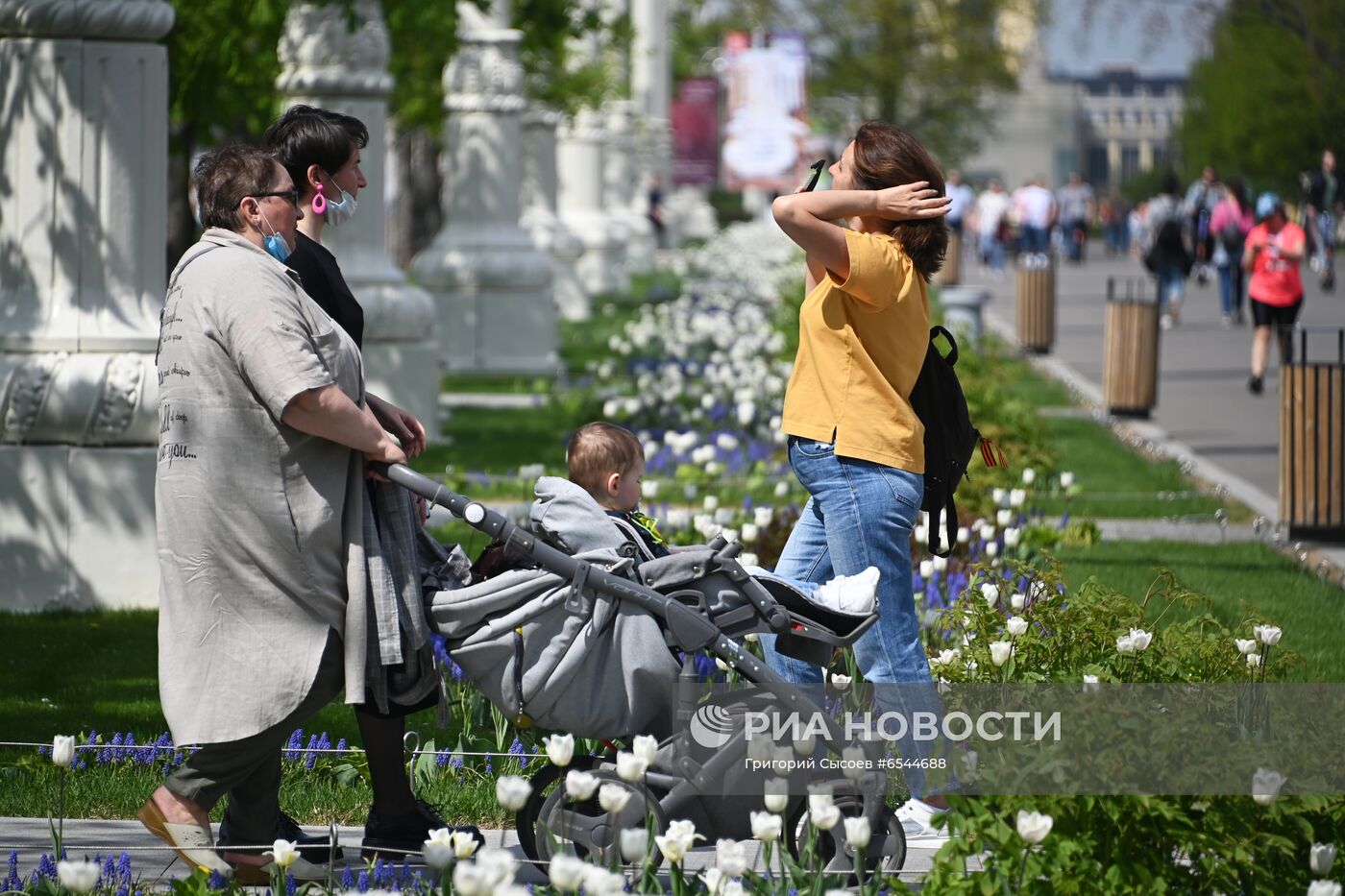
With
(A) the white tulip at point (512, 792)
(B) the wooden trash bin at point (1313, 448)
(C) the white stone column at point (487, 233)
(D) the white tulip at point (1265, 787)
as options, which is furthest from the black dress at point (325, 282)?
(C) the white stone column at point (487, 233)

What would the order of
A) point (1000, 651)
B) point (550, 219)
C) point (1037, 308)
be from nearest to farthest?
point (1000, 651), point (1037, 308), point (550, 219)

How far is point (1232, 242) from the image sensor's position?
90.4ft

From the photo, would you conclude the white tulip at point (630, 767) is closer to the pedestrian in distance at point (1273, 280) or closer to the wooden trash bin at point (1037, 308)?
the pedestrian in distance at point (1273, 280)

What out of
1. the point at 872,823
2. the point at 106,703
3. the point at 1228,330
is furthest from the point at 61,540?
the point at 1228,330

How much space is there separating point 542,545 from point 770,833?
0.96 m

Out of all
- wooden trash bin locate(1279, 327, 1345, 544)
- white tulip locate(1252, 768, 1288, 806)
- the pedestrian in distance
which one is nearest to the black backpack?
white tulip locate(1252, 768, 1288, 806)

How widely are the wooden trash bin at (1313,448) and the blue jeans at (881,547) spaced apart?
5.57m

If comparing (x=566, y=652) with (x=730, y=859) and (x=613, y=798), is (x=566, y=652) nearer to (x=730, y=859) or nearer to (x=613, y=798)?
(x=613, y=798)

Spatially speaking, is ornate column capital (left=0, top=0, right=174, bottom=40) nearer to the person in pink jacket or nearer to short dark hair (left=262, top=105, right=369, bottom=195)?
short dark hair (left=262, top=105, right=369, bottom=195)

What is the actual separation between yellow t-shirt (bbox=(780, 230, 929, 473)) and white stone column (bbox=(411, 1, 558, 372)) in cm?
1315

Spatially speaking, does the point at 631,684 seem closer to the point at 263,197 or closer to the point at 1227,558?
the point at 263,197

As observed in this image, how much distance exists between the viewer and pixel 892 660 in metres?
5.23

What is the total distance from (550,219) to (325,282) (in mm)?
19991

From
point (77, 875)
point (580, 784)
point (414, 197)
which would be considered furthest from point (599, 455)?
point (414, 197)
